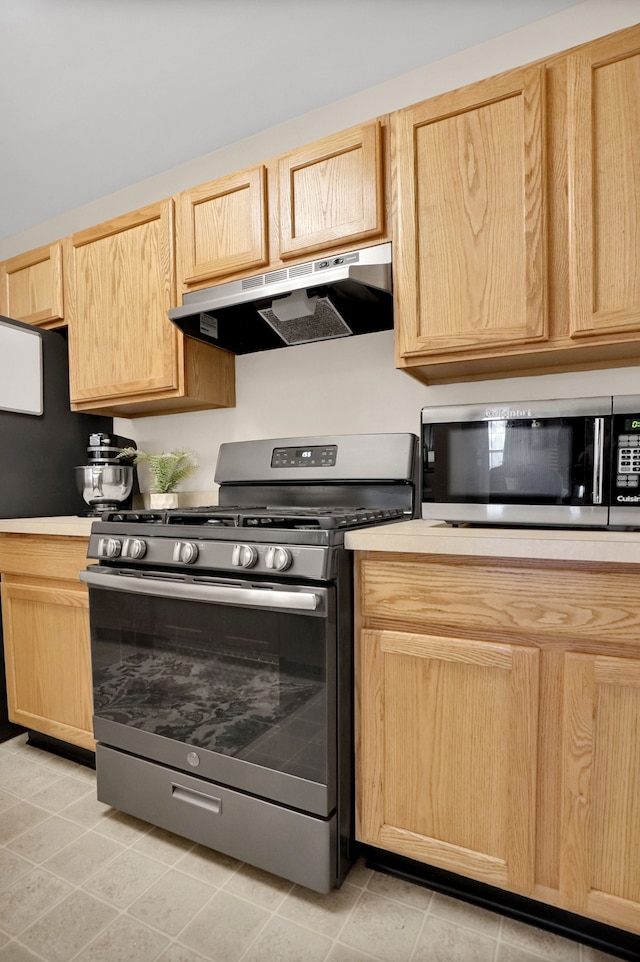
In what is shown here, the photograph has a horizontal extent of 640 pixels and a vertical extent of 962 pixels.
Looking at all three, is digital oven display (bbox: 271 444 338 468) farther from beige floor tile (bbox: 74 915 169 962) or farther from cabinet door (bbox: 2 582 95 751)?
beige floor tile (bbox: 74 915 169 962)

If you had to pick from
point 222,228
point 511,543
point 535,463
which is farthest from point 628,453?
point 222,228

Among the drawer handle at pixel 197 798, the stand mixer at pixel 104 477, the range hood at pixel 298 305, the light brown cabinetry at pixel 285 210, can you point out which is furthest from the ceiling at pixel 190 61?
the drawer handle at pixel 197 798

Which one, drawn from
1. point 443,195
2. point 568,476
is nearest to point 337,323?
point 443,195

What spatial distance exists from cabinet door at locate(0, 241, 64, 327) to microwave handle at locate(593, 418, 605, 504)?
7.06 ft

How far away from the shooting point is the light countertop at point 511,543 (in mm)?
948

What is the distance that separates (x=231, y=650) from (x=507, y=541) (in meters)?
0.74

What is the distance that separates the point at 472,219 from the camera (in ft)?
4.46

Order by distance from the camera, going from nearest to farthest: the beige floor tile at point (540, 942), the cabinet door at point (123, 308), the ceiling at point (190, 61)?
the beige floor tile at point (540, 942) < the ceiling at point (190, 61) < the cabinet door at point (123, 308)

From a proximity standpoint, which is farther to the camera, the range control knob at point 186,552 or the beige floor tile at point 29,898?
the range control knob at point 186,552

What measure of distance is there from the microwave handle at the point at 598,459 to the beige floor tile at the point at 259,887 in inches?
48.2

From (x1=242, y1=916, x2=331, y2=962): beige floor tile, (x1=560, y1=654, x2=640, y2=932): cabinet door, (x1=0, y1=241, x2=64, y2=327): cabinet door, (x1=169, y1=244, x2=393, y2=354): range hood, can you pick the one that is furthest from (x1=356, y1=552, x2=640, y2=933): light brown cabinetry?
(x1=0, y1=241, x2=64, y2=327): cabinet door

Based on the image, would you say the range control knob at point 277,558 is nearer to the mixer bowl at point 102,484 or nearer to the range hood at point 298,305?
the range hood at point 298,305

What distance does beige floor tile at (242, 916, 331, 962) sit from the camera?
1.05 metres

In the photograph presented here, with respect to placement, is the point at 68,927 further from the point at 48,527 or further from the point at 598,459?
the point at 598,459
